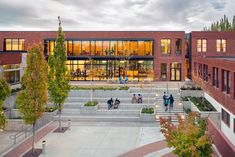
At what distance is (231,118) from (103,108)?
15.5 metres

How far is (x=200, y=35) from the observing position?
5953cm

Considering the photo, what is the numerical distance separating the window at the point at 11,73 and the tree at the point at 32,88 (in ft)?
50.5

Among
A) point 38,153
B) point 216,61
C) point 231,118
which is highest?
point 216,61

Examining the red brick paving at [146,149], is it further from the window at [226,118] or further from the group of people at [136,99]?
the group of people at [136,99]

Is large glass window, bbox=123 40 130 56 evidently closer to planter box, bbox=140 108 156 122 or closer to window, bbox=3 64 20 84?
window, bbox=3 64 20 84

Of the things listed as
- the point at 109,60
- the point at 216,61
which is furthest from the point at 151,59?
the point at 216,61

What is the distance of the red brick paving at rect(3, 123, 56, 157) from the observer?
22.7m

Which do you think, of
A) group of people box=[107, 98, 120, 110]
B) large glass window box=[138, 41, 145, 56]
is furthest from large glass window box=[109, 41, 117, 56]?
group of people box=[107, 98, 120, 110]

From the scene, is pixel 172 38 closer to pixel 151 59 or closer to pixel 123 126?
pixel 151 59

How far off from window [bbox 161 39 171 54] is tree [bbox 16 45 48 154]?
128ft

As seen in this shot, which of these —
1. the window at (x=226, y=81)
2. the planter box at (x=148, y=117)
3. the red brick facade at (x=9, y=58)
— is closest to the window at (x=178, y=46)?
the planter box at (x=148, y=117)

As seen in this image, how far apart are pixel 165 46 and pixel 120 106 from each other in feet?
81.3

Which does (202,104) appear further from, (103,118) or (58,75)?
(58,75)

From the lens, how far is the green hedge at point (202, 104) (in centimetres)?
3338
